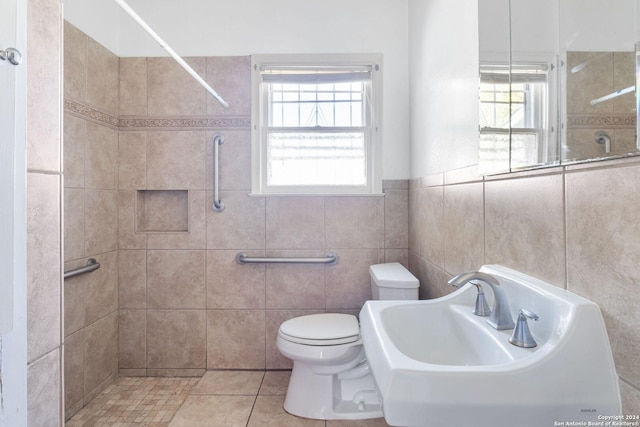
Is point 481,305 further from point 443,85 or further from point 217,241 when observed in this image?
point 217,241

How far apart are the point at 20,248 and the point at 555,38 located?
3.99 feet

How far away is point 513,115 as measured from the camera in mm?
973

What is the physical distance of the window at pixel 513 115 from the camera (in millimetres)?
847

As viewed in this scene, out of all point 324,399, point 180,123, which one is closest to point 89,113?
point 180,123

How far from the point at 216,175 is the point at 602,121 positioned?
1873mm

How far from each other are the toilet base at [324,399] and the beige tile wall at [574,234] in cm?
91

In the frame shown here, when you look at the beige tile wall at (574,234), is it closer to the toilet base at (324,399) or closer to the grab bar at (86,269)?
the toilet base at (324,399)

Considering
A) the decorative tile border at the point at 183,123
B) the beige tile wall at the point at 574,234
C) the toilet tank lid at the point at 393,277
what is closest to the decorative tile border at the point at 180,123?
the decorative tile border at the point at 183,123

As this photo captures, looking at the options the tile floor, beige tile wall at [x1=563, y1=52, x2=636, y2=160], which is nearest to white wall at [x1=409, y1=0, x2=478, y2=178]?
beige tile wall at [x1=563, y1=52, x2=636, y2=160]

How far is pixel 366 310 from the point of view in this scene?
0.96 meters

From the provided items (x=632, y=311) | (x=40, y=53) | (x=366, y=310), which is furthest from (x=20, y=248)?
(x=632, y=311)

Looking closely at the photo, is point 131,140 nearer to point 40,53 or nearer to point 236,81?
point 236,81

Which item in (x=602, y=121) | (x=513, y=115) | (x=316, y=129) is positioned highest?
(x=316, y=129)

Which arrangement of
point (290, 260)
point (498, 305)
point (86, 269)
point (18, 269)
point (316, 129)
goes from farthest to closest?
point (316, 129)
point (290, 260)
point (86, 269)
point (498, 305)
point (18, 269)
